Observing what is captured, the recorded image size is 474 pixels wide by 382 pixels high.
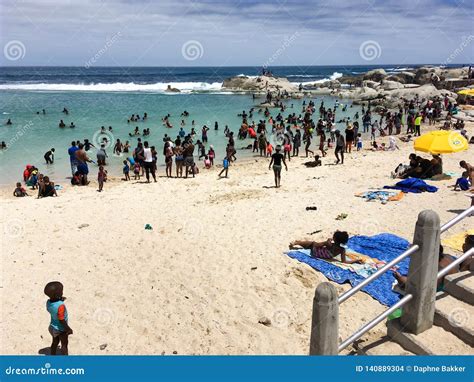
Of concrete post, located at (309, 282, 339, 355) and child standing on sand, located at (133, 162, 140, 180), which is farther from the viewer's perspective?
child standing on sand, located at (133, 162, 140, 180)

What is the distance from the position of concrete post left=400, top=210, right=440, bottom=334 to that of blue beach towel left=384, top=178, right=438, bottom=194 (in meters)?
9.25

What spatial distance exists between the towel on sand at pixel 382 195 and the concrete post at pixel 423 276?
7.97 metres

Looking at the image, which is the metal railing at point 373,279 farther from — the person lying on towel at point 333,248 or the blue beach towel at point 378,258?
the person lying on towel at point 333,248

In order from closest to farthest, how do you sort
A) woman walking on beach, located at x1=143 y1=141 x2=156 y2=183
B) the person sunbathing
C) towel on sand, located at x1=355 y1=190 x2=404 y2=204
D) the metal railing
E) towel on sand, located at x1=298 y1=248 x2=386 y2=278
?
1. the metal railing
2. the person sunbathing
3. towel on sand, located at x1=298 y1=248 x2=386 y2=278
4. towel on sand, located at x1=355 y1=190 x2=404 y2=204
5. woman walking on beach, located at x1=143 y1=141 x2=156 y2=183

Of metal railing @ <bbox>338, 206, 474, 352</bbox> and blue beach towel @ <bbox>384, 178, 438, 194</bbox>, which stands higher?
metal railing @ <bbox>338, 206, 474, 352</bbox>

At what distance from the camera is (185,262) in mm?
8891

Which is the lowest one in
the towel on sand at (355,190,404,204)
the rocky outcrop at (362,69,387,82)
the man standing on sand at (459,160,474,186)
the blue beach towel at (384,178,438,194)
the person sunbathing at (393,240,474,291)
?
the towel on sand at (355,190,404,204)

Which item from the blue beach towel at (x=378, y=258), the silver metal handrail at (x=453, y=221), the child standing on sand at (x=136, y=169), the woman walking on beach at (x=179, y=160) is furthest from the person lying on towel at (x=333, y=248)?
the child standing on sand at (x=136, y=169)

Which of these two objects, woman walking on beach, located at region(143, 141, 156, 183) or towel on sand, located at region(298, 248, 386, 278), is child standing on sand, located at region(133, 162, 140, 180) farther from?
towel on sand, located at region(298, 248, 386, 278)

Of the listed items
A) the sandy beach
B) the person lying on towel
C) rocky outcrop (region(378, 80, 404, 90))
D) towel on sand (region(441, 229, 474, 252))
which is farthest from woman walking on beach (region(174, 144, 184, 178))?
rocky outcrop (region(378, 80, 404, 90))

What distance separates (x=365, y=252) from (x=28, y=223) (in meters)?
9.14

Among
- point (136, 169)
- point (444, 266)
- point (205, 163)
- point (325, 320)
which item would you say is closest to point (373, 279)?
point (325, 320)

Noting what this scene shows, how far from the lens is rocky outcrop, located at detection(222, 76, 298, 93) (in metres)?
63.2
